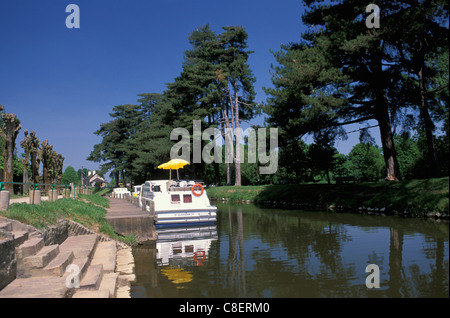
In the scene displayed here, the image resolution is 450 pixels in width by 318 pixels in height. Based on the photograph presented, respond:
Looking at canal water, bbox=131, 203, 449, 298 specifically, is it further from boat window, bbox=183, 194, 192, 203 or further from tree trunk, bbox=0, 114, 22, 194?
tree trunk, bbox=0, 114, 22, 194

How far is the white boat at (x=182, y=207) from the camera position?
1482 cm

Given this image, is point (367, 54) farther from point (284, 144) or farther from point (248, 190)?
point (248, 190)

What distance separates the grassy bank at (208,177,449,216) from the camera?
13352 millimetres

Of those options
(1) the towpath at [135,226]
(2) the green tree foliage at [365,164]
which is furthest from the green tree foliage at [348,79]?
(2) the green tree foliage at [365,164]

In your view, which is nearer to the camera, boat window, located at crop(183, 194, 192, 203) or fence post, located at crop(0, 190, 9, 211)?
fence post, located at crop(0, 190, 9, 211)

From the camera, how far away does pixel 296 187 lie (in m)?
29.9

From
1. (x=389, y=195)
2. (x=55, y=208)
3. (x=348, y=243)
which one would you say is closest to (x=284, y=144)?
(x=389, y=195)

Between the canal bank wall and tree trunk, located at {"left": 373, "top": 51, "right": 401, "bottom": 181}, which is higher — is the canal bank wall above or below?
below

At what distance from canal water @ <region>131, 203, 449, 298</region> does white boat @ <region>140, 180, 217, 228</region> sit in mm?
615

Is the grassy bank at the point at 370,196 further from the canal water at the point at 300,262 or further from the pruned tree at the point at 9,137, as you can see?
the pruned tree at the point at 9,137

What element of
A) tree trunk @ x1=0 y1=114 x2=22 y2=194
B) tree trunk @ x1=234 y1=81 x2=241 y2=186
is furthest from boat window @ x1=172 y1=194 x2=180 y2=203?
tree trunk @ x1=234 y1=81 x2=241 y2=186

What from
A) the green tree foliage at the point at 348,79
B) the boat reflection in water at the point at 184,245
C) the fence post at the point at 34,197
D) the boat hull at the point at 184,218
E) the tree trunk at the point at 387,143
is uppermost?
the green tree foliage at the point at 348,79

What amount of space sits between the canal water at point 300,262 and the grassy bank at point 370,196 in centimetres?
121
